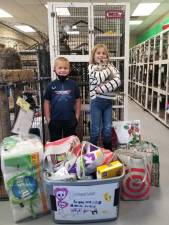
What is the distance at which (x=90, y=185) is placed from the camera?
153 cm

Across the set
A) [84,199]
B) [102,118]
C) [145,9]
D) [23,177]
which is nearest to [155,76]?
[145,9]

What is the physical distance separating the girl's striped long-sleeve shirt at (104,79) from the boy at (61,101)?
0.85ft

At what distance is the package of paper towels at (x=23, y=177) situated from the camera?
156 cm

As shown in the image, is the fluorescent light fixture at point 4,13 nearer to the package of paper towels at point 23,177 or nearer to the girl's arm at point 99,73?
the girl's arm at point 99,73

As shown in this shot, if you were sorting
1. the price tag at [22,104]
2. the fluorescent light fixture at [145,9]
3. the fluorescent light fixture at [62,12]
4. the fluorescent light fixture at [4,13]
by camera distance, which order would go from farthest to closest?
the fluorescent light fixture at [4,13]
the fluorescent light fixture at [145,9]
the fluorescent light fixture at [62,12]
the price tag at [22,104]

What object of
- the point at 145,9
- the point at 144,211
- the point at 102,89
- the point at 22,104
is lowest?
the point at 144,211

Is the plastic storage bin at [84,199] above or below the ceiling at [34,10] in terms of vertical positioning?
below

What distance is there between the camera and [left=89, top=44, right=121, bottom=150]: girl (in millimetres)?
2320

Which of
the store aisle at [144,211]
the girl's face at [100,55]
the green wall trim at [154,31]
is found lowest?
the store aisle at [144,211]

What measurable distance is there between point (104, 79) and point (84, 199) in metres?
1.30

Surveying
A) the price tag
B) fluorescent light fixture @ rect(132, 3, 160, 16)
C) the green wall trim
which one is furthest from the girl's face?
the green wall trim

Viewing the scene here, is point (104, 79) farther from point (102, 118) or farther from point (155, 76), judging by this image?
point (155, 76)

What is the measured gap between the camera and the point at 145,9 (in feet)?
21.5

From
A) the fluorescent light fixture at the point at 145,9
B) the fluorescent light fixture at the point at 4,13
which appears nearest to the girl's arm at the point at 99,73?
the fluorescent light fixture at the point at 145,9
